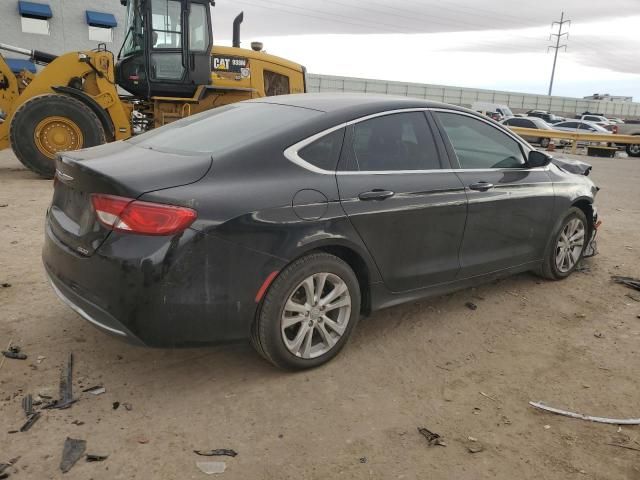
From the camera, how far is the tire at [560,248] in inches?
193

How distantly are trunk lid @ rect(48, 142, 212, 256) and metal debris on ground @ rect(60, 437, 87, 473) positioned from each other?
92 centimetres

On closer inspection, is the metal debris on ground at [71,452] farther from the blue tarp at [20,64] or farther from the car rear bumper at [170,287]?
the blue tarp at [20,64]

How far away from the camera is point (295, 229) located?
9.81 feet

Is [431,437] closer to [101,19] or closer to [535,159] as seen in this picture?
[535,159]

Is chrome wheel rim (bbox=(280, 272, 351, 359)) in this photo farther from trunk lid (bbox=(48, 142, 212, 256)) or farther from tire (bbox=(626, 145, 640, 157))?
tire (bbox=(626, 145, 640, 157))

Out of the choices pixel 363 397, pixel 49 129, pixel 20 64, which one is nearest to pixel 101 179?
pixel 363 397

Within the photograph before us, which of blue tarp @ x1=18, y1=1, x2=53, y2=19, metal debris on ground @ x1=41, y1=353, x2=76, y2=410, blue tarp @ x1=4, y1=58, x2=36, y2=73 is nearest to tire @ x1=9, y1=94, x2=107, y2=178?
metal debris on ground @ x1=41, y1=353, x2=76, y2=410

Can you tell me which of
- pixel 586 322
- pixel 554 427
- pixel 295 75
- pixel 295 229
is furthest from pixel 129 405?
pixel 295 75

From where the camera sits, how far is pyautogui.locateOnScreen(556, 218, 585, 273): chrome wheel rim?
504 cm

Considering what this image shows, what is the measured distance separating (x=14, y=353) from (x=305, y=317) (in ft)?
5.91

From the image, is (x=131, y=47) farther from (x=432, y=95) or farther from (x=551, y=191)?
(x=432, y=95)

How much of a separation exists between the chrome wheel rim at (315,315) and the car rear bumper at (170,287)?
0.88 feet

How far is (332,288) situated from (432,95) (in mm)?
53139

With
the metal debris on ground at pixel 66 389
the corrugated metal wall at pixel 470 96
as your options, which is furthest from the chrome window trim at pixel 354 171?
the corrugated metal wall at pixel 470 96
